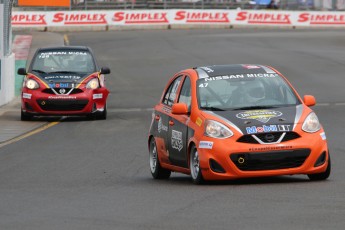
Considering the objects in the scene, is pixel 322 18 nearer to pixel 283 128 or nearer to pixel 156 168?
pixel 156 168

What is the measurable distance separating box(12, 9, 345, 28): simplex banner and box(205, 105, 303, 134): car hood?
50569mm

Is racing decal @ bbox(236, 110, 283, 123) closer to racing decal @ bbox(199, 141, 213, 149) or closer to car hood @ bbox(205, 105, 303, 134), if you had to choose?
car hood @ bbox(205, 105, 303, 134)

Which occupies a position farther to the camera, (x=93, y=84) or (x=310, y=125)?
(x=93, y=84)

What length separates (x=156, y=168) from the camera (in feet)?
46.2

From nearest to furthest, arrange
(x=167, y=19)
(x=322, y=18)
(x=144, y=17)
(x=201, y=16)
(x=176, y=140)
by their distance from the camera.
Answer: (x=176, y=140) < (x=144, y=17) < (x=167, y=19) < (x=201, y=16) < (x=322, y=18)

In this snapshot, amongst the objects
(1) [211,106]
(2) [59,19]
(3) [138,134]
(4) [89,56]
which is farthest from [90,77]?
(2) [59,19]

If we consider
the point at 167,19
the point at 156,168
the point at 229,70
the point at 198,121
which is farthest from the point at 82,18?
the point at 198,121

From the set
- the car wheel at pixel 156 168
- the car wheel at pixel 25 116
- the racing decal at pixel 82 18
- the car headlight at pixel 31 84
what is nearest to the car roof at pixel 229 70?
the car wheel at pixel 156 168

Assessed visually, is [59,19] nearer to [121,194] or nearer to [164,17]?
[164,17]

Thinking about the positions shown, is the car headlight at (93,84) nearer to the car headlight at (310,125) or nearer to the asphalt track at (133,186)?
the asphalt track at (133,186)

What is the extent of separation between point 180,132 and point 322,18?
54.2m

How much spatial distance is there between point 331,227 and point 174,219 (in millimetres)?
1480

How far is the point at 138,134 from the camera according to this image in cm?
2119

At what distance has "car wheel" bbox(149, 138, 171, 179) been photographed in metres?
14.0
